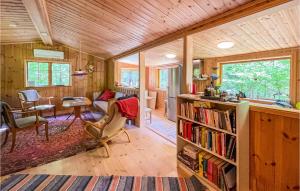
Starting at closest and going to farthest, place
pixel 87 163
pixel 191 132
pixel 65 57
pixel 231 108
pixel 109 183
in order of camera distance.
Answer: pixel 231 108
pixel 109 183
pixel 191 132
pixel 87 163
pixel 65 57

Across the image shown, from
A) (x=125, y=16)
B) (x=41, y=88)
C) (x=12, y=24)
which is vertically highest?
(x=12, y=24)

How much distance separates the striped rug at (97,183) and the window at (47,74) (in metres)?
4.36

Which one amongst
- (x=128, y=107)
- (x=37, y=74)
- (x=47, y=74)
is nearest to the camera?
(x=128, y=107)

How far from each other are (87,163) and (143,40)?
8.83ft

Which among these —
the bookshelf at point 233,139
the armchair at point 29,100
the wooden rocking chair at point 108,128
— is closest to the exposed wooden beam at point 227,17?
the bookshelf at point 233,139

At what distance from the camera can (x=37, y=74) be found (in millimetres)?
5777

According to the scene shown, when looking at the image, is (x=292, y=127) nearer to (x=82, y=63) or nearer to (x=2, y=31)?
(x=2, y=31)

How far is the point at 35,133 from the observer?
384 cm

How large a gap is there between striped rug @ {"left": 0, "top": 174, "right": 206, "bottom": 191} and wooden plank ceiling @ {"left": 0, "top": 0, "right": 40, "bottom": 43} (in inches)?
112

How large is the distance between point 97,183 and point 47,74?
5191 mm

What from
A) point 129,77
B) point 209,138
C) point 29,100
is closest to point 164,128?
point 209,138

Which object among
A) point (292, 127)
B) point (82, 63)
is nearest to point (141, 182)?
point (292, 127)

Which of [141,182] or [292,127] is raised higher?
[292,127]

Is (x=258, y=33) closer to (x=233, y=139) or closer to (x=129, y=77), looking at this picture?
(x=233, y=139)
